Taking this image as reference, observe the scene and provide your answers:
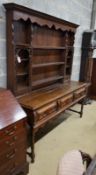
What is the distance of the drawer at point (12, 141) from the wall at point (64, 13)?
82 centimetres

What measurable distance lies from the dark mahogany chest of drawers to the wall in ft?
1.99

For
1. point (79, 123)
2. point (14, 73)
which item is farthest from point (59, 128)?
point (14, 73)

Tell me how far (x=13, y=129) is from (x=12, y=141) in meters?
0.13

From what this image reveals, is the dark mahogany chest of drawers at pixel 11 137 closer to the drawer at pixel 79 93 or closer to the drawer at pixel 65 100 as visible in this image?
the drawer at pixel 65 100

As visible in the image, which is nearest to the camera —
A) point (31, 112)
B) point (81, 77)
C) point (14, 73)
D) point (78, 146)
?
point (31, 112)

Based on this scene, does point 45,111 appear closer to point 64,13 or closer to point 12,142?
point 12,142

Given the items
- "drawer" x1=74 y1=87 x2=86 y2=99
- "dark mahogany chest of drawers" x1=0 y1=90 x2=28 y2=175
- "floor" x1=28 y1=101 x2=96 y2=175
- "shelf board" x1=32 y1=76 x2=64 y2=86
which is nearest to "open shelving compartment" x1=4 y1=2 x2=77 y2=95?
"shelf board" x1=32 y1=76 x2=64 y2=86

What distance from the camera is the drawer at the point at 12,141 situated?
5.27 feet

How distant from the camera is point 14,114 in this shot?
1748 mm

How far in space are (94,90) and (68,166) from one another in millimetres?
4274

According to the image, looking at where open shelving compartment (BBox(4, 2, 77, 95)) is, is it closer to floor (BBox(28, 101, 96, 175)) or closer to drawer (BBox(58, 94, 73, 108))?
drawer (BBox(58, 94, 73, 108))

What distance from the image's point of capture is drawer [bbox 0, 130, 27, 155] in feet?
5.27

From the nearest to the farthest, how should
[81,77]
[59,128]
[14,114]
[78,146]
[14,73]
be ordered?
[14,114]
[14,73]
[78,146]
[59,128]
[81,77]

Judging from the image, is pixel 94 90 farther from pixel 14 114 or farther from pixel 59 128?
pixel 14 114
